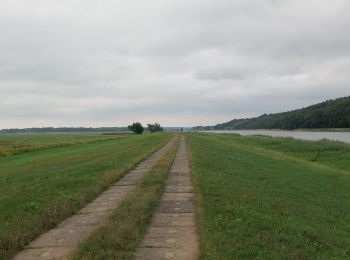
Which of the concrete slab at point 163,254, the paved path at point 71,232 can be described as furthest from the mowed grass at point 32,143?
the concrete slab at point 163,254

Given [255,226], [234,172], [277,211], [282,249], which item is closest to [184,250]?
[282,249]

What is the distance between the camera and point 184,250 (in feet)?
23.7

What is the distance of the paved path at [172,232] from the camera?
23.1 feet

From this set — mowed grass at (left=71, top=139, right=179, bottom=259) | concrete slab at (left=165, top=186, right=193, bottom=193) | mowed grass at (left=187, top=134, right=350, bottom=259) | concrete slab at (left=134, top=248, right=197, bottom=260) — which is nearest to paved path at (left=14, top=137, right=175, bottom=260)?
mowed grass at (left=71, top=139, right=179, bottom=259)

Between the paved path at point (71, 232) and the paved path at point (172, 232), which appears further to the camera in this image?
the paved path at point (71, 232)

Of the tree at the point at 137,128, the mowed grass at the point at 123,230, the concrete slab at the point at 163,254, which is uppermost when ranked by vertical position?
the tree at the point at 137,128

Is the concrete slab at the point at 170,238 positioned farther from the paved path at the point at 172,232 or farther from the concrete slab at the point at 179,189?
the concrete slab at the point at 179,189

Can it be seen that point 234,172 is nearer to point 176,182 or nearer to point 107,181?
point 176,182

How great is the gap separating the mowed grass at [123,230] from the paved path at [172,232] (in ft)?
0.57

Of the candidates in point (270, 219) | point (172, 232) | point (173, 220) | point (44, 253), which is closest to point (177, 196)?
A: point (173, 220)

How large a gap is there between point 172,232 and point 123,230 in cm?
94

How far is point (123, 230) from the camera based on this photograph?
322 inches

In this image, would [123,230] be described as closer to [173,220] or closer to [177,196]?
[173,220]

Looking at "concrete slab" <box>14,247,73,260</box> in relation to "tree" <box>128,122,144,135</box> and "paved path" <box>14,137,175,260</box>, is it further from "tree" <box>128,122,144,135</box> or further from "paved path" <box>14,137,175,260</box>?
"tree" <box>128,122,144,135</box>
